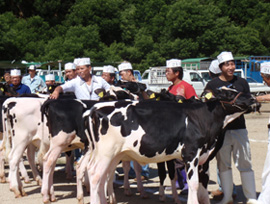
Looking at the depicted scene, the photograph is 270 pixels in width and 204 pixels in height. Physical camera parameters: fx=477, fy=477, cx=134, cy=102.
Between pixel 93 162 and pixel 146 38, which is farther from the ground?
pixel 146 38

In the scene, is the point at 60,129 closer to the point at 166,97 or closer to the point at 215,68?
the point at 166,97

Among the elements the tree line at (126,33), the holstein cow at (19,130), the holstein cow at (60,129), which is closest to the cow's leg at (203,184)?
the holstein cow at (60,129)

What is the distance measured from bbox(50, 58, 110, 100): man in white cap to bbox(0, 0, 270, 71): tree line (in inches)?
1299

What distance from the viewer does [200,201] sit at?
7637 mm

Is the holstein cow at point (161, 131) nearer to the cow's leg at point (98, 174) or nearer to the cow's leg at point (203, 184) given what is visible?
the cow's leg at point (98, 174)

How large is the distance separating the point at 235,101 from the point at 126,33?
43.1 metres

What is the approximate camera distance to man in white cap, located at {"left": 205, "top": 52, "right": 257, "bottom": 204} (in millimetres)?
7570

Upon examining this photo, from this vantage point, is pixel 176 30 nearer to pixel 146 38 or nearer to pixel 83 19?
pixel 146 38

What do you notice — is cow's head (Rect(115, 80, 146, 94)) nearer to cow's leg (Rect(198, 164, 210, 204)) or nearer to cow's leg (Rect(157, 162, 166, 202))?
cow's leg (Rect(157, 162, 166, 202))

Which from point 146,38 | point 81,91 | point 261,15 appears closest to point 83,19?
point 146,38

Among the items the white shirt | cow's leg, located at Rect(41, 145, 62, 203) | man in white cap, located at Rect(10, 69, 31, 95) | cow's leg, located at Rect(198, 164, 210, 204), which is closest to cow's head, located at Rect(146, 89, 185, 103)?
cow's leg, located at Rect(198, 164, 210, 204)

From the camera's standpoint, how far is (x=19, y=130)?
904 centimetres

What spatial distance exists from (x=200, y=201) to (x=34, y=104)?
3704mm

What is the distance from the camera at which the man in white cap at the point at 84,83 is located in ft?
30.7
